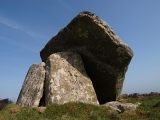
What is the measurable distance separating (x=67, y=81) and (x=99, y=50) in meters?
3.80

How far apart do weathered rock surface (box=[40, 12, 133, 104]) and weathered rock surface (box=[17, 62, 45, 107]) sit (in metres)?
3.41

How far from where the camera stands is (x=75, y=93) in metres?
20.0

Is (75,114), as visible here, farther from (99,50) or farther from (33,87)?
A: (99,50)

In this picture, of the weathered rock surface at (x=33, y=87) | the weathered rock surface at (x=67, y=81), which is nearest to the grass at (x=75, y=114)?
the weathered rock surface at (x=67, y=81)

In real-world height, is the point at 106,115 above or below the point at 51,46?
below

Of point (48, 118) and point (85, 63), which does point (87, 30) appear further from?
point (48, 118)

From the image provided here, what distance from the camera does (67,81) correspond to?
20406 mm

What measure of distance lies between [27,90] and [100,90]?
623 centimetres

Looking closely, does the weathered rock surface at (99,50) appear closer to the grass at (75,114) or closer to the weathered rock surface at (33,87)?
the weathered rock surface at (33,87)

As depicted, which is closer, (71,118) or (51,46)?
(71,118)

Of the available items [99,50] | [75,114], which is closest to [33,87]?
[75,114]

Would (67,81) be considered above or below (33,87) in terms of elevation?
above

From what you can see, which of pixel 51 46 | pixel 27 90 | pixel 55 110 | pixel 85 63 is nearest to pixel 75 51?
pixel 85 63

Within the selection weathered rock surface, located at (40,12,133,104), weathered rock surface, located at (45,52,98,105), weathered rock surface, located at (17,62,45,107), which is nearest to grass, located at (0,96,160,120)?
weathered rock surface, located at (45,52,98,105)
